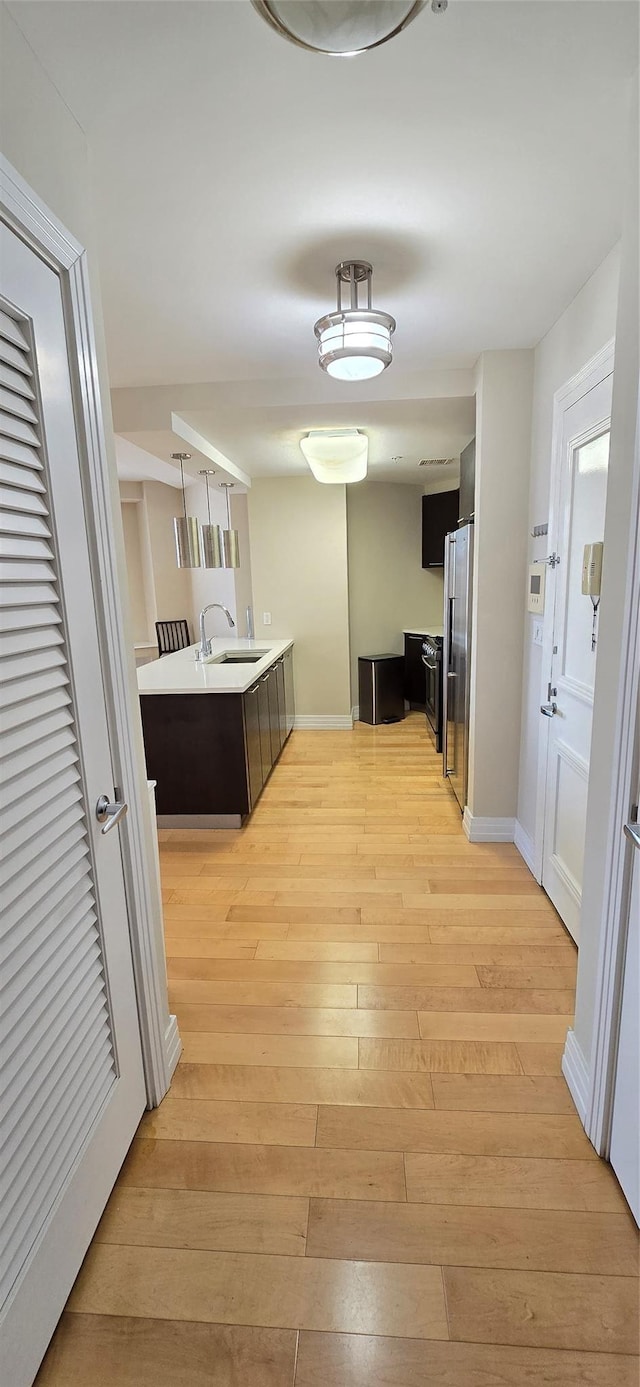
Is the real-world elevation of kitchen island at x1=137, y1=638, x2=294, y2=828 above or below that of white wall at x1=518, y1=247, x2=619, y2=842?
below

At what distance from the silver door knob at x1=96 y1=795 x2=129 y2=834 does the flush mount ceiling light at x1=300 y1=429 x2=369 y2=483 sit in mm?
2796

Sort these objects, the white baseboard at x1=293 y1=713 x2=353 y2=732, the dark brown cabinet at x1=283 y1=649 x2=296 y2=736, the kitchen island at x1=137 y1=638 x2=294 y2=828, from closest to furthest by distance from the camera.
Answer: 1. the kitchen island at x1=137 y1=638 x2=294 y2=828
2. the dark brown cabinet at x1=283 y1=649 x2=296 y2=736
3. the white baseboard at x1=293 y1=713 x2=353 y2=732

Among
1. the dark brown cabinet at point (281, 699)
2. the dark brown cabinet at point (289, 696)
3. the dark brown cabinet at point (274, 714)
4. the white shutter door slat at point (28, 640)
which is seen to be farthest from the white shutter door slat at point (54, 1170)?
the dark brown cabinet at point (289, 696)

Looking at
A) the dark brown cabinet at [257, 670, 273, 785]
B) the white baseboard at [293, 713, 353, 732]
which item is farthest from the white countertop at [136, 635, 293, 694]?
the white baseboard at [293, 713, 353, 732]

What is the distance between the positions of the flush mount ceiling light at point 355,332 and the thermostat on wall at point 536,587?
1.12 meters

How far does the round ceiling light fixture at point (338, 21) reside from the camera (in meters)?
0.90

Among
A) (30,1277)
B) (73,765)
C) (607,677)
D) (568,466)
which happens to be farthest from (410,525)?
(30,1277)

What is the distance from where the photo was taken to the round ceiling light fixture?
35.3 inches

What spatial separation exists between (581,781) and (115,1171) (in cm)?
186

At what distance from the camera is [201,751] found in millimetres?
3318

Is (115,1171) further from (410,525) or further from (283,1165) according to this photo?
(410,525)

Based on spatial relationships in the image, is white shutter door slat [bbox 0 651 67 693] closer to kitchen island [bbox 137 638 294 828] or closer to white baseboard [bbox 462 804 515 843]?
kitchen island [bbox 137 638 294 828]

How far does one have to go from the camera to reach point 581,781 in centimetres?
217

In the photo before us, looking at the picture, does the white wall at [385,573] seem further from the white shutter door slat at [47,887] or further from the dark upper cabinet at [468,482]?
the white shutter door slat at [47,887]
